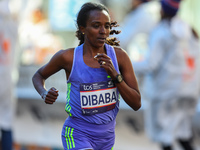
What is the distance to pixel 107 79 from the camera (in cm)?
320

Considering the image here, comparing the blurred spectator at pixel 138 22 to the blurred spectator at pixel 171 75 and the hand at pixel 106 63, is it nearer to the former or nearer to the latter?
the blurred spectator at pixel 171 75

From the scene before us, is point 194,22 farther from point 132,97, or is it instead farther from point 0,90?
point 132,97

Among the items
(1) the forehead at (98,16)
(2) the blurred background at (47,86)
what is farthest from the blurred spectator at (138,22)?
(1) the forehead at (98,16)

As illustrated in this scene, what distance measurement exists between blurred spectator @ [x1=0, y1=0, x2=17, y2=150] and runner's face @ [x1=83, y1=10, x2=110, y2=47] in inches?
112

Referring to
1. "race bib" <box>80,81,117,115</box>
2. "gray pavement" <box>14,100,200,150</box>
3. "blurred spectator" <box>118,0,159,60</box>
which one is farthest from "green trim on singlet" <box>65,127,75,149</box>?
"gray pavement" <box>14,100,200,150</box>

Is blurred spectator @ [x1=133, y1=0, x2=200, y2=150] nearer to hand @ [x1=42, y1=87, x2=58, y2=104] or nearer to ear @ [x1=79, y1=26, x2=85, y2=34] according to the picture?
ear @ [x1=79, y1=26, x2=85, y2=34]

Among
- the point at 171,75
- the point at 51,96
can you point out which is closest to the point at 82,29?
the point at 51,96

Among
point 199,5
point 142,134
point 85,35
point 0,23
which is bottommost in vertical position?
point 142,134

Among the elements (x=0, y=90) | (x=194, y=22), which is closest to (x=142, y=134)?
(x=0, y=90)

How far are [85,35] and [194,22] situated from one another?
7.42 m

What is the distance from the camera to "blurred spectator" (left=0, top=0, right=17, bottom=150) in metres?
5.82

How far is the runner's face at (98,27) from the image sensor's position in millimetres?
3113

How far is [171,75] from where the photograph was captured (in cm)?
604

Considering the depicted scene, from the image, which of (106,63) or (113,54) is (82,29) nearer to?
(113,54)
